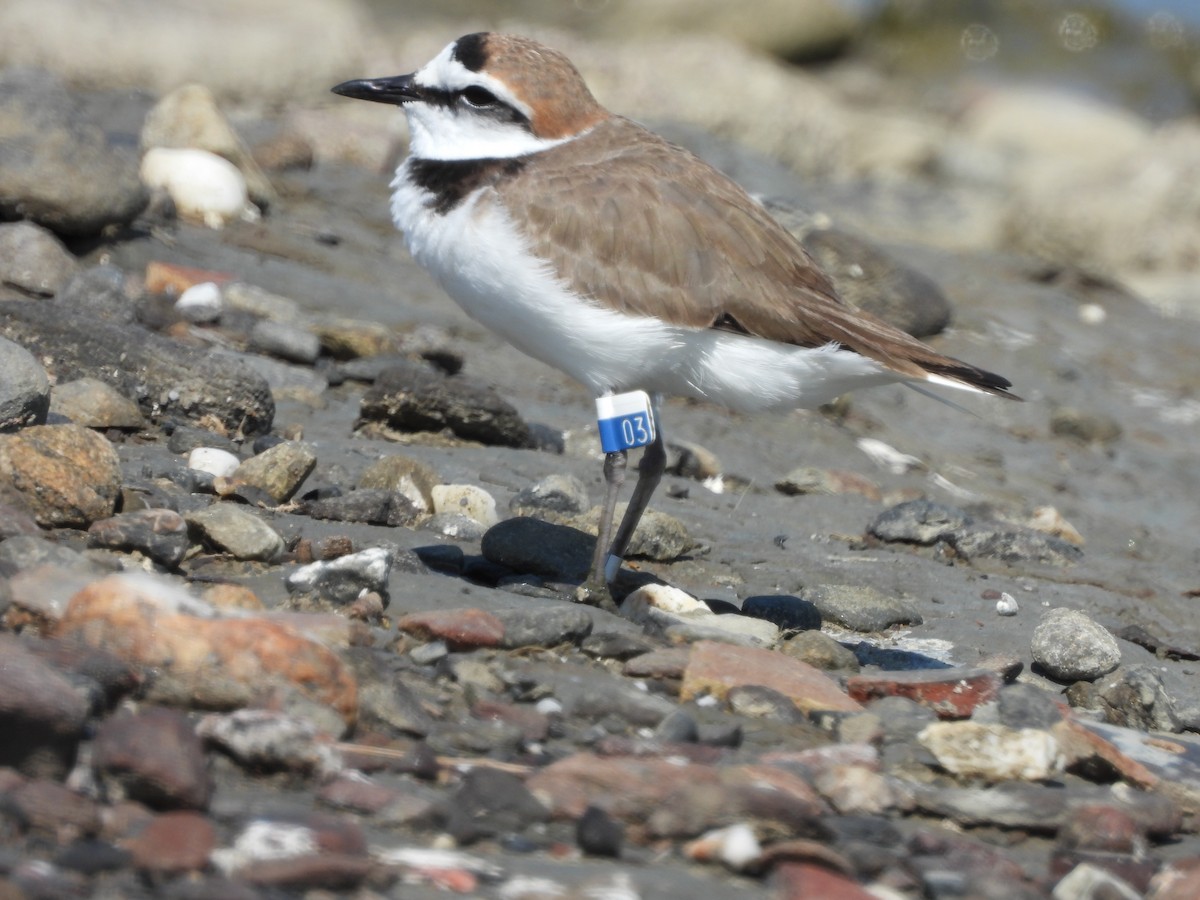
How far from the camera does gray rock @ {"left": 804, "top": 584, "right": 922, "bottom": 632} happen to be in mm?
5523

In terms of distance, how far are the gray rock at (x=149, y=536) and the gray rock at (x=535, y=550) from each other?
1135mm

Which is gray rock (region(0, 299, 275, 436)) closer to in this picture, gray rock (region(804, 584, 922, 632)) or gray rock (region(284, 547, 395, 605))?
gray rock (region(284, 547, 395, 605))

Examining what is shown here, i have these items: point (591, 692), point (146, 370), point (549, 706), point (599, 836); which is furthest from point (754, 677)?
point (146, 370)

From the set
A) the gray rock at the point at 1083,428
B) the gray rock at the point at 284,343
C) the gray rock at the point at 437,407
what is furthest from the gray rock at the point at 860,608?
the gray rock at the point at 1083,428

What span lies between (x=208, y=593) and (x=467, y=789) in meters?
1.26

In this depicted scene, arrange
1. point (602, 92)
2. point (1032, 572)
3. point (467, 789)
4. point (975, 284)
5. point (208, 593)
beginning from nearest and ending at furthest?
point (467, 789)
point (208, 593)
point (1032, 572)
point (975, 284)
point (602, 92)

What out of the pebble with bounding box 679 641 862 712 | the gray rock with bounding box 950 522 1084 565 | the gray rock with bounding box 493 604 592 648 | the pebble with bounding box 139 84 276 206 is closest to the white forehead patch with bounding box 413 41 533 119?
the gray rock with bounding box 493 604 592 648

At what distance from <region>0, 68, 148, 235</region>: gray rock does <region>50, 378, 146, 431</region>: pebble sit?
2.13m

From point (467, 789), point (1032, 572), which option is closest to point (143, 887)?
A: point (467, 789)

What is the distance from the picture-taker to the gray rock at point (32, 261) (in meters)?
7.52

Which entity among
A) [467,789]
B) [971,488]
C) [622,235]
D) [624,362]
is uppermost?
[622,235]

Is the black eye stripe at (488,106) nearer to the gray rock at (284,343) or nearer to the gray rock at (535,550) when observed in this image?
the gray rock at (535,550)

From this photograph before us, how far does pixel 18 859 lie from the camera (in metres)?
2.91

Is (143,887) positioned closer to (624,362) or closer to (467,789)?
(467,789)
